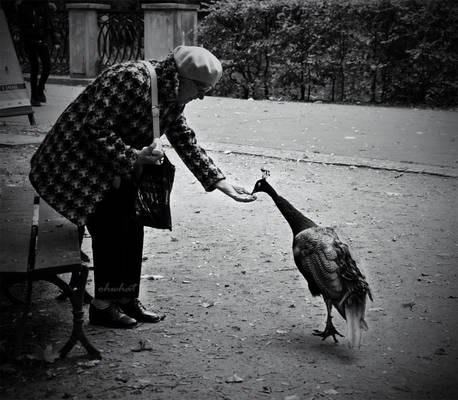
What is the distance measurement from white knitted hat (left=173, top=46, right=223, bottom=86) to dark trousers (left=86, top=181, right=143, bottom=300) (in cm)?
65

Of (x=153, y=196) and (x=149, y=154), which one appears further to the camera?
(x=153, y=196)

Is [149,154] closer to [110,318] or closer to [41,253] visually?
[41,253]

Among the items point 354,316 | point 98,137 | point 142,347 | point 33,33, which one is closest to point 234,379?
point 142,347

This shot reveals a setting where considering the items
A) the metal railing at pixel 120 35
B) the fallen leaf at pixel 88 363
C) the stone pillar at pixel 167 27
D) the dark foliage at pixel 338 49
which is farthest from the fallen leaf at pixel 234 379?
the metal railing at pixel 120 35

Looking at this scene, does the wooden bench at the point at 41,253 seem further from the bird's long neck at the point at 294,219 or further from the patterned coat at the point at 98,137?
the bird's long neck at the point at 294,219

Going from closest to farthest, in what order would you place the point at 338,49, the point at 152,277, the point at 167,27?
the point at 152,277 → the point at 338,49 → the point at 167,27

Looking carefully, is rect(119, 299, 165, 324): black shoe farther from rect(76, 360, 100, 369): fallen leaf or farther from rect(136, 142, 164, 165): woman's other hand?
rect(136, 142, 164, 165): woman's other hand

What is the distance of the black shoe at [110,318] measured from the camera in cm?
416

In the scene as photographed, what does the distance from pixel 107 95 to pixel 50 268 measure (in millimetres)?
888

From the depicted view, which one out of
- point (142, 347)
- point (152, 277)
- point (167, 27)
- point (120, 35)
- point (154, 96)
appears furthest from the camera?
point (120, 35)

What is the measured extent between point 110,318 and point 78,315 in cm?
56

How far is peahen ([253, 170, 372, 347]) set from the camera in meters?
3.84

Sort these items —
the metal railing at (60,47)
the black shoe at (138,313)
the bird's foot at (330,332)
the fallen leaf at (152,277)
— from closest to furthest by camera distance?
the bird's foot at (330,332) → the black shoe at (138,313) → the fallen leaf at (152,277) → the metal railing at (60,47)

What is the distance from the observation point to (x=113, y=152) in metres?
3.68
